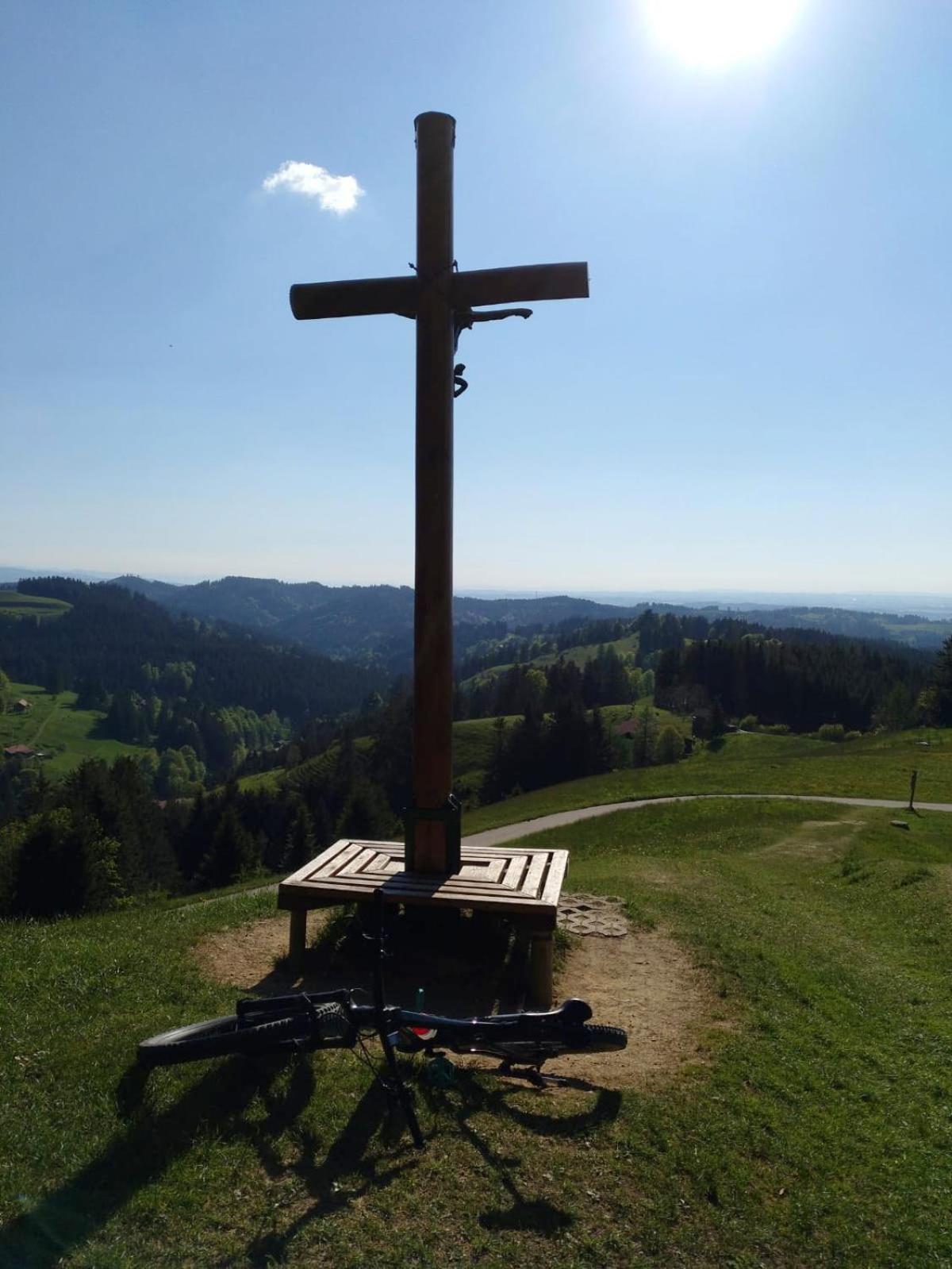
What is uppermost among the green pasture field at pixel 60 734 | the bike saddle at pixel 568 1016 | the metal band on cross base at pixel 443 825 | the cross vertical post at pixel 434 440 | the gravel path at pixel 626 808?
the cross vertical post at pixel 434 440

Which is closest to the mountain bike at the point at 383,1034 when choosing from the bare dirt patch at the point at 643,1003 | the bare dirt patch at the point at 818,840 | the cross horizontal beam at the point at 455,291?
the bare dirt patch at the point at 643,1003

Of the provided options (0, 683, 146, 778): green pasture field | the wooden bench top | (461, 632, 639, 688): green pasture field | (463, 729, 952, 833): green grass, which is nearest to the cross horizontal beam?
the wooden bench top

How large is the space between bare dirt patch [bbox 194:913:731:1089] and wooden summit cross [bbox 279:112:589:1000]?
1.04 metres

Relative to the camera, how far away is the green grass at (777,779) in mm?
30375

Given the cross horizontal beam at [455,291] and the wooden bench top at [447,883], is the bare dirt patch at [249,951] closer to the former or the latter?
the wooden bench top at [447,883]

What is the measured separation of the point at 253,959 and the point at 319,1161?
3902 millimetres

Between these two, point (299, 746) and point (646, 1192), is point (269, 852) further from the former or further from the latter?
point (646, 1192)

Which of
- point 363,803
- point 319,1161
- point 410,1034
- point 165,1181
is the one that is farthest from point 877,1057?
point 363,803

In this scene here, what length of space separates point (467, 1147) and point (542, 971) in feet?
8.33

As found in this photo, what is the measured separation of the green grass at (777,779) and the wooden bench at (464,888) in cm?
2459

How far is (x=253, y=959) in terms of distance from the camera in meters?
7.97

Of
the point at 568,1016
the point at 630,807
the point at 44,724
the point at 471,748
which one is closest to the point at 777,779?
the point at 630,807

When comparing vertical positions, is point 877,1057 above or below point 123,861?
above

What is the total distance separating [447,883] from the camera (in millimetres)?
7125
